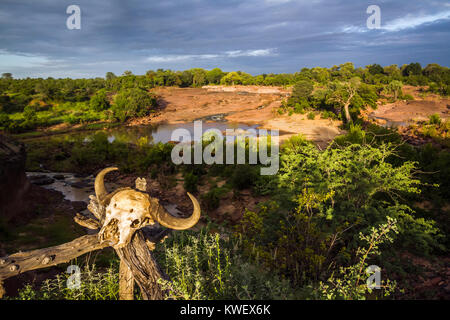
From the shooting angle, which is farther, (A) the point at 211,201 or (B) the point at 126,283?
(A) the point at 211,201

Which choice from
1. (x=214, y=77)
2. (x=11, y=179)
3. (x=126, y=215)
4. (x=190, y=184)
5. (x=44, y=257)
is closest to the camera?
(x=126, y=215)

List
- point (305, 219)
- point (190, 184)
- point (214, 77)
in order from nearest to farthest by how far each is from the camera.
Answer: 1. point (305, 219)
2. point (190, 184)
3. point (214, 77)

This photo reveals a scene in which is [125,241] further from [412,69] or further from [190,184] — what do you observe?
[412,69]

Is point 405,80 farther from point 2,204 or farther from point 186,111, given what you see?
point 2,204

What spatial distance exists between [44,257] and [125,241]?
89 cm

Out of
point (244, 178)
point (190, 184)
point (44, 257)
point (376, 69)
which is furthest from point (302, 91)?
point (376, 69)

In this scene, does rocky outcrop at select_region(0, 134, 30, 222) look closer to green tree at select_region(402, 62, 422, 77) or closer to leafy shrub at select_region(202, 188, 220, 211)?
leafy shrub at select_region(202, 188, 220, 211)

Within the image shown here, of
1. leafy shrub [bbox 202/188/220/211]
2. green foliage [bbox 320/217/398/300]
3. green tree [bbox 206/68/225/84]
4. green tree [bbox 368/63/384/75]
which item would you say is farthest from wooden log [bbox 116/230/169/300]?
green tree [bbox 206/68/225/84]

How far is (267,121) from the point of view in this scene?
97.3 feet

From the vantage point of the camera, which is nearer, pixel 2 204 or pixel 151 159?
pixel 2 204

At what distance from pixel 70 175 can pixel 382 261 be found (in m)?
15.4

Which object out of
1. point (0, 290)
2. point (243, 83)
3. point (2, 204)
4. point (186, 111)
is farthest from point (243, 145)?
point (243, 83)

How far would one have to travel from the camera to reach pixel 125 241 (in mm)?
2570
